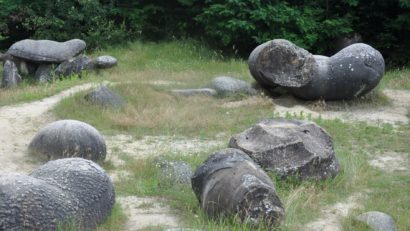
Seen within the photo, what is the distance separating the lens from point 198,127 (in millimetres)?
10766

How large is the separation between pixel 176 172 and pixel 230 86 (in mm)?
5493

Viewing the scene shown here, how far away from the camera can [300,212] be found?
682cm

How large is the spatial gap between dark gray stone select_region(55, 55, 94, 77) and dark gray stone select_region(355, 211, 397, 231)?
973 centimetres

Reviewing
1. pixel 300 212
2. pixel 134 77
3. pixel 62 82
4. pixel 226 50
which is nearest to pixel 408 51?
pixel 226 50

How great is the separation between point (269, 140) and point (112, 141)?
2982 millimetres

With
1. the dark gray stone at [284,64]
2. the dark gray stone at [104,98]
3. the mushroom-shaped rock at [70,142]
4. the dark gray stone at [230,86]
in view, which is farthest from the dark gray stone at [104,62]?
the mushroom-shaped rock at [70,142]

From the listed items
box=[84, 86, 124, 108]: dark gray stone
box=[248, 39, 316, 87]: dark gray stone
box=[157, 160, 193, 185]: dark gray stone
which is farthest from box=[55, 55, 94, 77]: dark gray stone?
box=[157, 160, 193, 185]: dark gray stone

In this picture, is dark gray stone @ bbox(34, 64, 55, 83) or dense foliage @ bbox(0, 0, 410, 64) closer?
dark gray stone @ bbox(34, 64, 55, 83)

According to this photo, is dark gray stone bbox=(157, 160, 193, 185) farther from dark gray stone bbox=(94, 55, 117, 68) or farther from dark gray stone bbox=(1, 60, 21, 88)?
dark gray stone bbox=(1, 60, 21, 88)

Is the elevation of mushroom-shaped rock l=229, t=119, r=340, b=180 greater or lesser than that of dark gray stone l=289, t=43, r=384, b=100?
greater

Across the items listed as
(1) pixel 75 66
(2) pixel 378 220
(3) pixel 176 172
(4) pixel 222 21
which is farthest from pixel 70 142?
(4) pixel 222 21

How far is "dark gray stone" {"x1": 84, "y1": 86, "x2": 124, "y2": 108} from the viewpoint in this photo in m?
11.6

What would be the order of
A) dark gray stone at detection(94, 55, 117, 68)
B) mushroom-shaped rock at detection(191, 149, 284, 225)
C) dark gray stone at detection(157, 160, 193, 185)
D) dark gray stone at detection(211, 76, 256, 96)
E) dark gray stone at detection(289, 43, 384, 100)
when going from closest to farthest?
mushroom-shaped rock at detection(191, 149, 284, 225)
dark gray stone at detection(157, 160, 193, 185)
dark gray stone at detection(289, 43, 384, 100)
dark gray stone at detection(211, 76, 256, 96)
dark gray stone at detection(94, 55, 117, 68)

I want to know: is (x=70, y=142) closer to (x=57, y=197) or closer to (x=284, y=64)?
(x=57, y=197)
